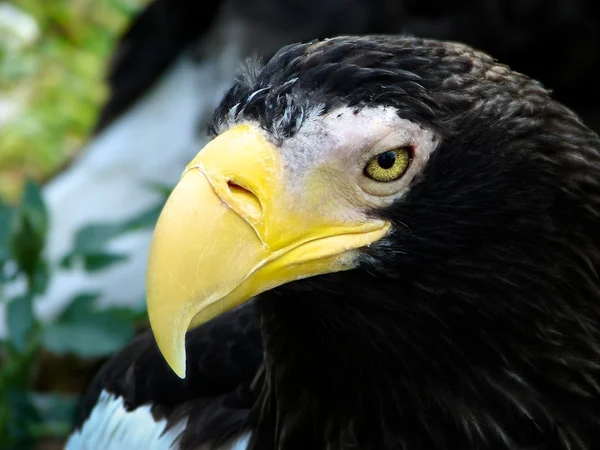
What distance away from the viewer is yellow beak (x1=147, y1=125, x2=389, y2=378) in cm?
198

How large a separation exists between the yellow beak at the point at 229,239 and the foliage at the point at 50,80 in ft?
14.2

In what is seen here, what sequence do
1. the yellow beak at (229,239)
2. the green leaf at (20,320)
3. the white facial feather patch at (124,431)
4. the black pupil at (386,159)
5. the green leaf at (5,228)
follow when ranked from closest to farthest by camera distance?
1. the yellow beak at (229,239)
2. the black pupil at (386,159)
3. the white facial feather patch at (124,431)
4. the green leaf at (20,320)
5. the green leaf at (5,228)

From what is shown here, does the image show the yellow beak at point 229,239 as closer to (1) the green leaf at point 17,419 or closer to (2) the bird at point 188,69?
(1) the green leaf at point 17,419

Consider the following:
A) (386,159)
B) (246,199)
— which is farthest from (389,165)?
(246,199)

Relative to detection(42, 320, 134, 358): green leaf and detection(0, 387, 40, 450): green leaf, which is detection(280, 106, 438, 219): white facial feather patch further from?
detection(0, 387, 40, 450): green leaf

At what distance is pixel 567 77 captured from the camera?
5188 mm

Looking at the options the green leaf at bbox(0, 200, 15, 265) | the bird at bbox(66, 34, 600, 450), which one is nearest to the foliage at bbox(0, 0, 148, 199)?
the green leaf at bbox(0, 200, 15, 265)

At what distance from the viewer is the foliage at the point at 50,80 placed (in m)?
6.42

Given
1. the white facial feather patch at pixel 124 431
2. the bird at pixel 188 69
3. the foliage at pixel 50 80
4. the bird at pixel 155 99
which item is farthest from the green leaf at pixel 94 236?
the foliage at pixel 50 80

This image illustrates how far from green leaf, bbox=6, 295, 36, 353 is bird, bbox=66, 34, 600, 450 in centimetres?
135

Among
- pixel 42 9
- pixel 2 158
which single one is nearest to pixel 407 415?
pixel 2 158

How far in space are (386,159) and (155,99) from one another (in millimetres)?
4179

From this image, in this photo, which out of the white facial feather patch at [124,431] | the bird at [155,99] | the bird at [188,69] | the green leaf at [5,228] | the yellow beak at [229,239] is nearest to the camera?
the yellow beak at [229,239]

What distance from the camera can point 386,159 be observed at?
2.09 metres
